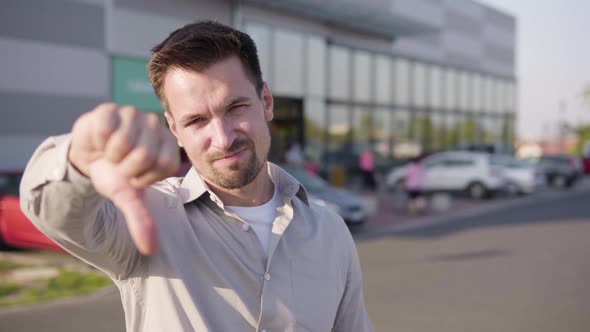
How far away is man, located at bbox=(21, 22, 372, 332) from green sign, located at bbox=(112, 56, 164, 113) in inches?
569

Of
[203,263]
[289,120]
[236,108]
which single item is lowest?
[203,263]

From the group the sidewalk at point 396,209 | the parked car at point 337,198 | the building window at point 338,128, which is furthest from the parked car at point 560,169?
the parked car at point 337,198

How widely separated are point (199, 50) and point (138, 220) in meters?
0.77

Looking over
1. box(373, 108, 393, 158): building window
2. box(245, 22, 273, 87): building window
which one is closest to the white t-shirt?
box(245, 22, 273, 87): building window

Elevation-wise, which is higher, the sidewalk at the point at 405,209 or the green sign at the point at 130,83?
→ the green sign at the point at 130,83

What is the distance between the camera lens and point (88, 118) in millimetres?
1049

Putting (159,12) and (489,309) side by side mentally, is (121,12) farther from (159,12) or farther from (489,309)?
(489,309)

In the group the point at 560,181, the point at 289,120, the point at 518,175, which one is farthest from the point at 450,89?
the point at 289,120

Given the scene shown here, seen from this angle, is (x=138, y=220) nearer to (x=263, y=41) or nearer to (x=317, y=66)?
(x=263, y=41)

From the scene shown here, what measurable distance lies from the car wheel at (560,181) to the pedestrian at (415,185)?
13979mm

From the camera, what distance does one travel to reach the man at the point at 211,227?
1501 millimetres

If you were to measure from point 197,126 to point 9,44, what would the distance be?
13522 millimetres

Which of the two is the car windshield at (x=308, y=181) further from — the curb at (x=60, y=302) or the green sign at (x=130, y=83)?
the green sign at (x=130, y=83)

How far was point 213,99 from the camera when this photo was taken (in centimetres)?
162
